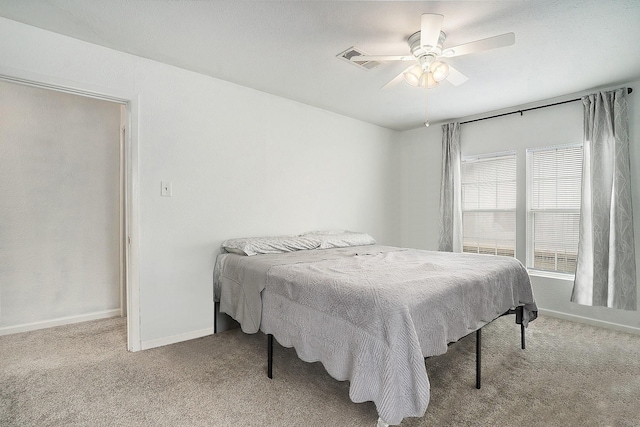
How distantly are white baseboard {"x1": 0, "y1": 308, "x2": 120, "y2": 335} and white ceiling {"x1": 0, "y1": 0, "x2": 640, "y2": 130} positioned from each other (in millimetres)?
2548

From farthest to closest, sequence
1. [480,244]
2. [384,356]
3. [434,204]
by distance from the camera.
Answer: [434,204]
[480,244]
[384,356]

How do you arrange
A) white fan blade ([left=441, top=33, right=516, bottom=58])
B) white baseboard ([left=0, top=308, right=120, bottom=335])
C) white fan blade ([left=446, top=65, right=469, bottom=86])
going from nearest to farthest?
white fan blade ([left=441, top=33, right=516, bottom=58]) < white fan blade ([left=446, top=65, right=469, bottom=86]) < white baseboard ([left=0, top=308, right=120, bottom=335])

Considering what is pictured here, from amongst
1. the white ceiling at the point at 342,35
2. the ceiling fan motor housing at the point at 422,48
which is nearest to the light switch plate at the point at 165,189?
the white ceiling at the point at 342,35

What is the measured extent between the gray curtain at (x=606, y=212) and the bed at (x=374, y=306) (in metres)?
1.01

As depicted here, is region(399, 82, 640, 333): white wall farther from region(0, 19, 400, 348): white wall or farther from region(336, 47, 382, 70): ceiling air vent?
region(336, 47, 382, 70): ceiling air vent

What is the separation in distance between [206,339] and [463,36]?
10.3 feet

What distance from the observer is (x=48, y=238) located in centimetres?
300

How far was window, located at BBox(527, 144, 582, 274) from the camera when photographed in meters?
3.35

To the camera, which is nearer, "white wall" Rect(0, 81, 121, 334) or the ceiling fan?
the ceiling fan

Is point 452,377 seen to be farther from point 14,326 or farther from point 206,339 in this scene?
point 14,326

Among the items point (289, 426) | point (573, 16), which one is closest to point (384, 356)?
point (289, 426)

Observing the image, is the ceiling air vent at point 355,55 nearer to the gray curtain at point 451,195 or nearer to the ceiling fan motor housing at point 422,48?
the ceiling fan motor housing at point 422,48

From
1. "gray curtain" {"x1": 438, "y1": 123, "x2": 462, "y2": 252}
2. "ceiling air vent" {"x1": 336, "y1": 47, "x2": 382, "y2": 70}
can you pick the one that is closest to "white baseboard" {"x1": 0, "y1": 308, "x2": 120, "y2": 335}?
"ceiling air vent" {"x1": 336, "y1": 47, "x2": 382, "y2": 70}

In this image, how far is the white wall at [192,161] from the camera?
7.43ft
